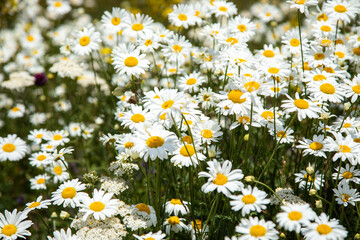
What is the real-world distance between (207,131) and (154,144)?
59 cm

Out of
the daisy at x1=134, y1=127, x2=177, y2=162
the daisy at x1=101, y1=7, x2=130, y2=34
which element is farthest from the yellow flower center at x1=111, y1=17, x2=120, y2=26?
the daisy at x1=134, y1=127, x2=177, y2=162

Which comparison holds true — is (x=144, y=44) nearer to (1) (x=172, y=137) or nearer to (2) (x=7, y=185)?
(1) (x=172, y=137)

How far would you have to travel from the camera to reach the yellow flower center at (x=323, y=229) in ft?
6.47

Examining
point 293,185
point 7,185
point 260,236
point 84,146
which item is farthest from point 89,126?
point 260,236

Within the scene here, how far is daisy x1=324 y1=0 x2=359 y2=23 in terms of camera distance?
3.55 m

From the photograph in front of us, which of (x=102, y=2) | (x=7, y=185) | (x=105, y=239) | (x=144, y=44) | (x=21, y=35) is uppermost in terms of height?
(x=102, y=2)

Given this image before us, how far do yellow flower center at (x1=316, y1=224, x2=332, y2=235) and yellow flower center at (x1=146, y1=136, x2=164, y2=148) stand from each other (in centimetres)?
117

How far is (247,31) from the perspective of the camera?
4.02m

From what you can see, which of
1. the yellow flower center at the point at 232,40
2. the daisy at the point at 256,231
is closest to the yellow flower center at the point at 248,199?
the daisy at the point at 256,231

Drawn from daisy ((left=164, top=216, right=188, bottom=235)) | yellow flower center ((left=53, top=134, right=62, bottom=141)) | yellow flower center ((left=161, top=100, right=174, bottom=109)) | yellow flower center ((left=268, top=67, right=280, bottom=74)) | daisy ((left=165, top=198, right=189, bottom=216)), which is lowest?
daisy ((left=164, top=216, right=188, bottom=235))

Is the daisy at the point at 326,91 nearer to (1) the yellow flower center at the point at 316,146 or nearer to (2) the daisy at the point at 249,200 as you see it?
(1) the yellow flower center at the point at 316,146

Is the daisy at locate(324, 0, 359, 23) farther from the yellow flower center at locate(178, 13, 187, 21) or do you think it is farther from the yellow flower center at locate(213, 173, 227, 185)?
the yellow flower center at locate(213, 173, 227, 185)

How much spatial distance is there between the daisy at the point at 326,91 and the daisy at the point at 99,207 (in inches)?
73.9

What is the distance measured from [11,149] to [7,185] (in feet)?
2.68
